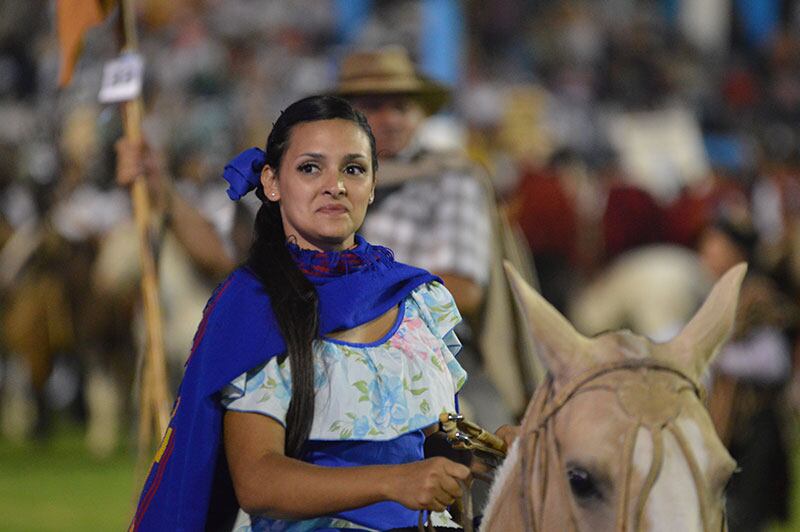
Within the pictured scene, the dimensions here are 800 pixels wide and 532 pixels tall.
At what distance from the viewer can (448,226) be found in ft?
21.5

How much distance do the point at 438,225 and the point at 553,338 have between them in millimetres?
3394

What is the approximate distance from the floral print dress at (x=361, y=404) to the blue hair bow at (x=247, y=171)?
0.45 meters

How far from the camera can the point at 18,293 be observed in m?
14.9

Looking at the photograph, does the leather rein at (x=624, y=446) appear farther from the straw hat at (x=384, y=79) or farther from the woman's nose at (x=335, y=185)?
the straw hat at (x=384, y=79)

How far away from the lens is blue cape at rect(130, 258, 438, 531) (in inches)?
138

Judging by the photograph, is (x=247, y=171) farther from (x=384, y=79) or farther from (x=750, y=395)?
(x=750, y=395)

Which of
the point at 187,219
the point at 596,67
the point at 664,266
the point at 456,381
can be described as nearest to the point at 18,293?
the point at 664,266

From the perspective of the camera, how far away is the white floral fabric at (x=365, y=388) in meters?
3.54

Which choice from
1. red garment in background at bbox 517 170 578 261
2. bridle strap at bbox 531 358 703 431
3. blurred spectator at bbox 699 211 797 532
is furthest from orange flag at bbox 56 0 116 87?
red garment in background at bbox 517 170 578 261

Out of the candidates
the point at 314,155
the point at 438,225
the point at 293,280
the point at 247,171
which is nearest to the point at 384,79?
the point at 438,225

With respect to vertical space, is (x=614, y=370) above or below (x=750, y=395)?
above

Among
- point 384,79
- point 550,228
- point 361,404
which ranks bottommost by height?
point 550,228

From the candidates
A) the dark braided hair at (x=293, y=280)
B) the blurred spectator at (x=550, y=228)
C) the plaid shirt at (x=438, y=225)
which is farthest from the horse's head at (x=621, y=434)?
the blurred spectator at (x=550, y=228)

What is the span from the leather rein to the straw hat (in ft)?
12.7
